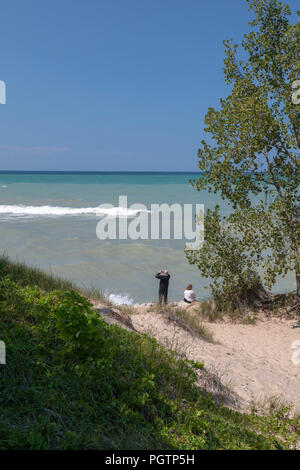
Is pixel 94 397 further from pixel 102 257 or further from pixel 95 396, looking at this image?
pixel 102 257

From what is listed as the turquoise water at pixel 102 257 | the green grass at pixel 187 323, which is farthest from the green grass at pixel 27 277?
the turquoise water at pixel 102 257

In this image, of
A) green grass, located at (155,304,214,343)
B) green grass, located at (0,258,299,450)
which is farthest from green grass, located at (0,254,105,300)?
green grass, located at (155,304,214,343)

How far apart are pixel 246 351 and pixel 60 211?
3968 centimetres

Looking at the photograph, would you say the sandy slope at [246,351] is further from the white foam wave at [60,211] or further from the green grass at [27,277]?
the white foam wave at [60,211]

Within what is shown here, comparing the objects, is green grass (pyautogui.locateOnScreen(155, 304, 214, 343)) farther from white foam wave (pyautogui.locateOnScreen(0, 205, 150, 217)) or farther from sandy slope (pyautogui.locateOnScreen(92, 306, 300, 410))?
white foam wave (pyautogui.locateOnScreen(0, 205, 150, 217))

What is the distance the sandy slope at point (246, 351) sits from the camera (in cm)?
788

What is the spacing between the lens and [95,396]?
16.8 ft

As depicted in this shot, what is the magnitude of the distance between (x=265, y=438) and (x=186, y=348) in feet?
11.1

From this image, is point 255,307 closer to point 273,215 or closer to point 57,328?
point 273,215

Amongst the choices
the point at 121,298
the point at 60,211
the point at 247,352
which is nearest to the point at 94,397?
the point at 247,352

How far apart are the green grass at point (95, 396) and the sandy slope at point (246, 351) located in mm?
1321

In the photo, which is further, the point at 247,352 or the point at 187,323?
the point at 187,323

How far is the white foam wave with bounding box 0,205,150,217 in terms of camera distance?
1793 inches

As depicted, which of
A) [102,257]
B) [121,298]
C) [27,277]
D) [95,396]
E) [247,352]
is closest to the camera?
[95,396]
